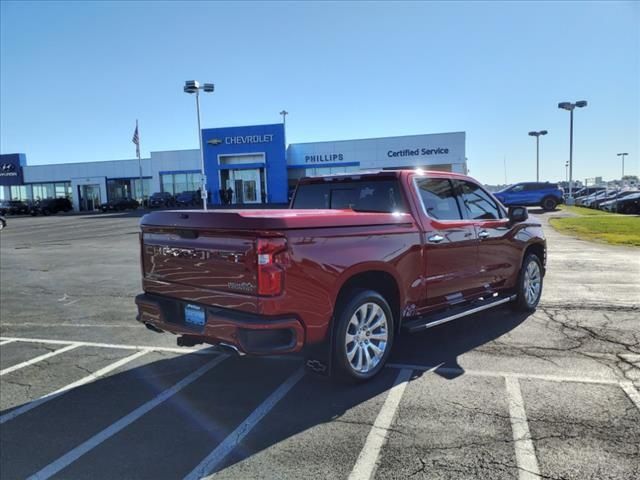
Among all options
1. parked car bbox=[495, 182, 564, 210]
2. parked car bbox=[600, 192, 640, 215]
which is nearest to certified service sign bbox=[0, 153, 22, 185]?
parked car bbox=[495, 182, 564, 210]

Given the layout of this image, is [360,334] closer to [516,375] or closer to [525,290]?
[516,375]

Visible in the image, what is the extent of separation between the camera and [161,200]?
5172 centimetres

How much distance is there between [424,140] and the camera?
1854 inches

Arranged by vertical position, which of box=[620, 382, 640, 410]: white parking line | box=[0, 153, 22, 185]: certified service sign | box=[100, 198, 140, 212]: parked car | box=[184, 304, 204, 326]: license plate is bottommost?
box=[620, 382, 640, 410]: white parking line

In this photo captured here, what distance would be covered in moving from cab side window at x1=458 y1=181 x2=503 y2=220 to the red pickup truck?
0.03 m

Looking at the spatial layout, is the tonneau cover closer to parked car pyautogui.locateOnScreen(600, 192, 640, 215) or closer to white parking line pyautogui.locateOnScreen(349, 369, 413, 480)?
white parking line pyautogui.locateOnScreen(349, 369, 413, 480)

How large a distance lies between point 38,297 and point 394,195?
7.50m

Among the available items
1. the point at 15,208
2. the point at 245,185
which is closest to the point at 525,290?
the point at 245,185

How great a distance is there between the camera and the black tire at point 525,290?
22.3 ft

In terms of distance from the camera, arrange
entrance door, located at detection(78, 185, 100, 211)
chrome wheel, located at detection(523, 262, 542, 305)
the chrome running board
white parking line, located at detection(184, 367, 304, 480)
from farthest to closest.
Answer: entrance door, located at detection(78, 185, 100, 211), chrome wheel, located at detection(523, 262, 542, 305), the chrome running board, white parking line, located at detection(184, 367, 304, 480)

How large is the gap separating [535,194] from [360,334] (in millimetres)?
A: 30286

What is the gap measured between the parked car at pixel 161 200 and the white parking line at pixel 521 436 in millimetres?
50131

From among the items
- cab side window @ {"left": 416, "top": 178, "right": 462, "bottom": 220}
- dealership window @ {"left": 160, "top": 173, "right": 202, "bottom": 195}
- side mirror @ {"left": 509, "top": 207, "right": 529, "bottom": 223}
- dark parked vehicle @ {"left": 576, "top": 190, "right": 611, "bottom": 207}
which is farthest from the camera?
dealership window @ {"left": 160, "top": 173, "right": 202, "bottom": 195}

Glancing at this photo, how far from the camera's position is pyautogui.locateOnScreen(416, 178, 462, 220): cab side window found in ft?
17.7
